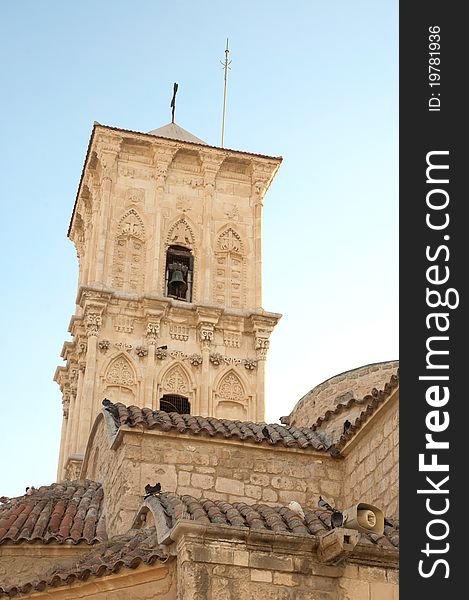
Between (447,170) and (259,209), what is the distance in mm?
20130

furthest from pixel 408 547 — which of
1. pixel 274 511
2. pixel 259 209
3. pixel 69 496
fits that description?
pixel 259 209

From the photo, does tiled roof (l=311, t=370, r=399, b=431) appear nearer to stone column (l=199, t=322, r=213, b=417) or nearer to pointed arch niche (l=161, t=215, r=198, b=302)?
stone column (l=199, t=322, r=213, b=417)

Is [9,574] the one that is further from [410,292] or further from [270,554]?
[410,292]

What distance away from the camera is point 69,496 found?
12.7 meters

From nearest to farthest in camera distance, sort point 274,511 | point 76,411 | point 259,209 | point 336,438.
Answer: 1. point 274,511
2. point 336,438
3. point 76,411
4. point 259,209

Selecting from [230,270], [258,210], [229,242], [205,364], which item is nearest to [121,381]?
[205,364]

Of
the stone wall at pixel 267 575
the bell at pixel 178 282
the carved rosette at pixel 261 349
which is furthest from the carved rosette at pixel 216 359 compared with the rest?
the stone wall at pixel 267 575

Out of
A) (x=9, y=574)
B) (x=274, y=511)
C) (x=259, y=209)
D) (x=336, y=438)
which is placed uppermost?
(x=259, y=209)

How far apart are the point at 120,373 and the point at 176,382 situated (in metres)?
1.28

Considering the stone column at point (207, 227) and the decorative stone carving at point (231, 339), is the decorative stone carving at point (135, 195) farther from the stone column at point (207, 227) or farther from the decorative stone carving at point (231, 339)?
the decorative stone carving at point (231, 339)

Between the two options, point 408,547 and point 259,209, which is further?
point 259,209

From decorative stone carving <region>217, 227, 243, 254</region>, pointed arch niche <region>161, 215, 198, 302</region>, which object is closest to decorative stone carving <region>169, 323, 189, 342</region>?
pointed arch niche <region>161, 215, 198, 302</region>

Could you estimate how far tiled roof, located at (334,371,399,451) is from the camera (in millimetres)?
10438

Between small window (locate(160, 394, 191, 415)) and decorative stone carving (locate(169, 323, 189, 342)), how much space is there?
1.38 m
